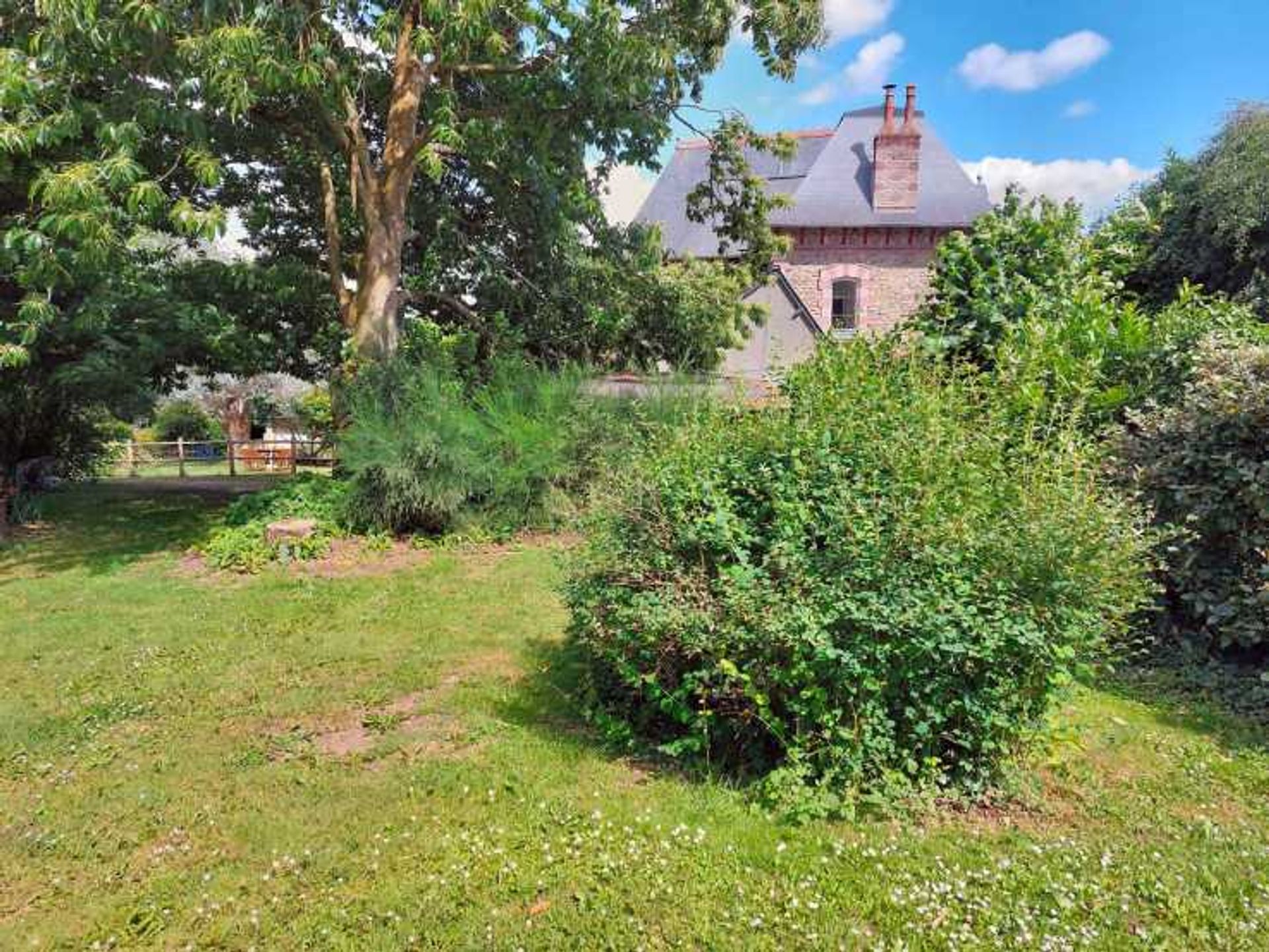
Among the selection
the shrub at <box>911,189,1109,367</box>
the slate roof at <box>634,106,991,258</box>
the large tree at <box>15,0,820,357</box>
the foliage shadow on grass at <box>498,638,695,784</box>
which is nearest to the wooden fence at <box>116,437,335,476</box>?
the large tree at <box>15,0,820,357</box>

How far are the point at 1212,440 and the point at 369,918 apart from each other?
4.71m

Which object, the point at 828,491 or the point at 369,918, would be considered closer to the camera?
the point at 369,918

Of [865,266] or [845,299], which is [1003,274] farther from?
[845,299]

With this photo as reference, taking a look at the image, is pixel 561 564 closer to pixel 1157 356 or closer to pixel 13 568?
pixel 1157 356

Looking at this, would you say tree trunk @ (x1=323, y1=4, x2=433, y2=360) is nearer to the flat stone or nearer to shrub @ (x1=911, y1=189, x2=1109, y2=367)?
the flat stone

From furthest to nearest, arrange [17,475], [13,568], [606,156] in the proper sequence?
1. [606,156]
2. [17,475]
3. [13,568]

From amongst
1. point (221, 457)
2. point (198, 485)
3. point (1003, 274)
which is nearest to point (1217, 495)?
point (1003, 274)

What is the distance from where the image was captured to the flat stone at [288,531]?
22.7 ft

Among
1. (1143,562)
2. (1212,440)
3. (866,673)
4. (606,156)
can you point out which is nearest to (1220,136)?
(606,156)

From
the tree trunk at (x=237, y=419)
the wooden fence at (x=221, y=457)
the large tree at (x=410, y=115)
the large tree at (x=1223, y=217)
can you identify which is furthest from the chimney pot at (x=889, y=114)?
the tree trunk at (x=237, y=419)

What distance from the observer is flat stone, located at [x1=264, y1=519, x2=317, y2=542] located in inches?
273

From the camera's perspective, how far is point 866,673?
242cm

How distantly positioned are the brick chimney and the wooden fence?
1674cm

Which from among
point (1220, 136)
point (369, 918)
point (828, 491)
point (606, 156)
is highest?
point (1220, 136)
